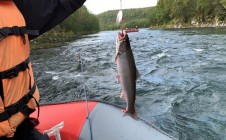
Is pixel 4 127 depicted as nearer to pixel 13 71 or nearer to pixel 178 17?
pixel 13 71

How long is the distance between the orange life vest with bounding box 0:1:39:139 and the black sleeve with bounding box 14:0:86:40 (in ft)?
0.54

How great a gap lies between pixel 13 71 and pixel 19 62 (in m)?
0.13

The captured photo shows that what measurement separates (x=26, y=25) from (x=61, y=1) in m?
0.42

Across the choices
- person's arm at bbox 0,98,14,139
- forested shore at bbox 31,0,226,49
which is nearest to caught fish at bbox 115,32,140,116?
person's arm at bbox 0,98,14,139

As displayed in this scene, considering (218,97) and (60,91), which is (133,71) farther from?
(60,91)

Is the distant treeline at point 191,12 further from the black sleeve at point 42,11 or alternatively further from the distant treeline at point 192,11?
the black sleeve at point 42,11

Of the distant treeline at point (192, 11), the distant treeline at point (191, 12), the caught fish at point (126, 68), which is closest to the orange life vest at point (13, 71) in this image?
the caught fish at point (126, 68)

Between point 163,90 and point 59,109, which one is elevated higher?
point 59,109

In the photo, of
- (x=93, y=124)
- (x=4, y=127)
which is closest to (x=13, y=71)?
(x=4, y=127)

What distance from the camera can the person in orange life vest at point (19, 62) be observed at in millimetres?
2598

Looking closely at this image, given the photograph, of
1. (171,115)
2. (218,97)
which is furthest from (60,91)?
(218,97)

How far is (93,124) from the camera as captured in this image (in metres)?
4.34

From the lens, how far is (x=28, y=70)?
9.35ft

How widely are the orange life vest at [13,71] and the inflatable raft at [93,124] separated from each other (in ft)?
3.91
